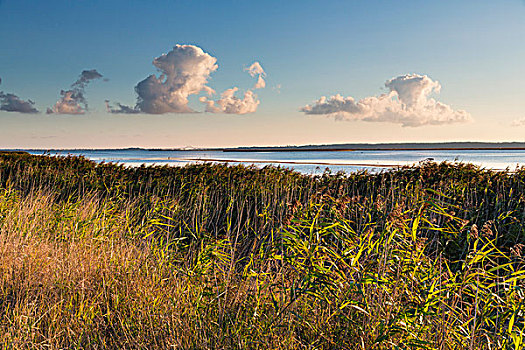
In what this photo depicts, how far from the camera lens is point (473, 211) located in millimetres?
6547

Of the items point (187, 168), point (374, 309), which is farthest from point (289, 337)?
point (187, 168)

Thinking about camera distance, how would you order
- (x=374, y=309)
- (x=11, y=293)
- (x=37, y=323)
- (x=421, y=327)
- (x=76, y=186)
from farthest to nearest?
1. (x=76, y=186)
2. (x=11, y=293)
3. (x=37, y=323)
4. (x=374, y=309)
5. (x=421, y=327)

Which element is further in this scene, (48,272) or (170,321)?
(48,272)

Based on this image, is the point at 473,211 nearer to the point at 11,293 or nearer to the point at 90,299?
the point at 90,299

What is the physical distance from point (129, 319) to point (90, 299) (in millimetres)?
691

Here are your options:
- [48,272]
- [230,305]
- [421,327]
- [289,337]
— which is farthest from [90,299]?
[421,327]

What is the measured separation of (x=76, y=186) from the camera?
32.3ft

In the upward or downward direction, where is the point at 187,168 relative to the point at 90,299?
upward

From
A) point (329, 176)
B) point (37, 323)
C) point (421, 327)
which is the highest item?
point (329, 176)

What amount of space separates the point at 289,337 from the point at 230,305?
711 mm

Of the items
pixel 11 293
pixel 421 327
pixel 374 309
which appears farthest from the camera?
pixel 11 293

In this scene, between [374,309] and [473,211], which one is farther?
[473,211]

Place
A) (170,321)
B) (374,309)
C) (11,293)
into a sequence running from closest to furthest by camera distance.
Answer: (374,309) → (170,321) → (11,293)

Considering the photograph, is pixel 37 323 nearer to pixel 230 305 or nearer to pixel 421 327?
pixel 230 305
